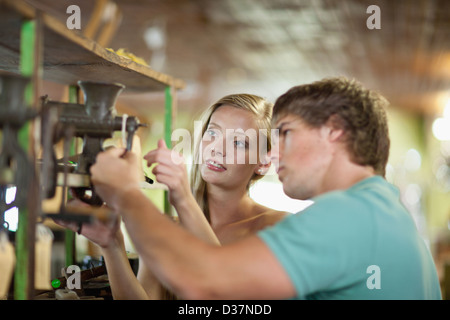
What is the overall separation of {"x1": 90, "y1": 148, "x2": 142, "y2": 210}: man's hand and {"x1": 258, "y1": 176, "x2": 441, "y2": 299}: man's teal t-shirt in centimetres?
37

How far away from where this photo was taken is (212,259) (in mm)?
1021

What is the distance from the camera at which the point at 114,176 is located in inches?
47.7

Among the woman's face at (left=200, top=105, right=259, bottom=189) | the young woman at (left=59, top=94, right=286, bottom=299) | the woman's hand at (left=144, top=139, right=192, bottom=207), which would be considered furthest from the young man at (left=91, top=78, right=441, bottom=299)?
the woman's face at (left=200, top=105, right=259, bottom=189)

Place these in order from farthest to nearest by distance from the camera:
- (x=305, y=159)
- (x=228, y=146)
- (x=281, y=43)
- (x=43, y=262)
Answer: (x=281, y=43) → (x=43, y=262) → (x=228, y=146) → (x=305, y=159)

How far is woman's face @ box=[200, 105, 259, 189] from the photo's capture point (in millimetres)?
2061

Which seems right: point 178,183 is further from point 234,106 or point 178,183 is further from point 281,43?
point 281,43

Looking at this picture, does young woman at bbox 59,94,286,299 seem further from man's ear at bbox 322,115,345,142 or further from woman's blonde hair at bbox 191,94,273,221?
man's ear at bbox 322,115,345,142

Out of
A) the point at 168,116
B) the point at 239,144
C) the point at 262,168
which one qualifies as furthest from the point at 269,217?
the point at 168,116

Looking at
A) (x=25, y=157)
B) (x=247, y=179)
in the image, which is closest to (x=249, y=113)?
(x=247, y=179)

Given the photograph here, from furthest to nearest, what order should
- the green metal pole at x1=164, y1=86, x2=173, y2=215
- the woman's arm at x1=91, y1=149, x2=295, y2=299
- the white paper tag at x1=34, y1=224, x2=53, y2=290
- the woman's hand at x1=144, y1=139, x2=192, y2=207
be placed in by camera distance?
the white paper tag at x1=34, y1=224, x2=53, y2=290 → the green metal pole at x1=164, y1=86, x2=173, y2=215 → the woman's hand at x1=144, y1=139, x2=192, y2=207 → the woman's arm at x1=91, y1=149, x2=295, y2=299

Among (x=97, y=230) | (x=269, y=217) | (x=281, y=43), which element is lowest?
(x=97, y=230)

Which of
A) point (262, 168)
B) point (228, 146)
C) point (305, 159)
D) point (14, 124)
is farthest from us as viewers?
point (262, 168)

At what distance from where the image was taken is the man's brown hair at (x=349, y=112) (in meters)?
1.33

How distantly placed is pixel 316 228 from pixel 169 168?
59 cm
